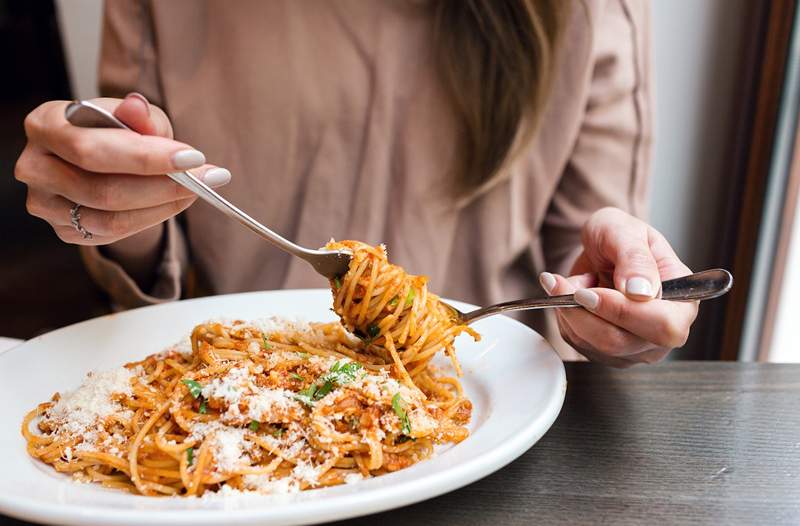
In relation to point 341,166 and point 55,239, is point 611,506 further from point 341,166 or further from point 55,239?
point 55,239

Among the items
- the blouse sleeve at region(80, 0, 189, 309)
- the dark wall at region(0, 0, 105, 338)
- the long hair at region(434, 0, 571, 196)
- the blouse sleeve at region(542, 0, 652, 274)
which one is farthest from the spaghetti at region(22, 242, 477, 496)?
the dark wall at region(0, 0, 105, 338)

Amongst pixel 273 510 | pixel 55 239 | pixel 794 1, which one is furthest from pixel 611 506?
pixel 55 239

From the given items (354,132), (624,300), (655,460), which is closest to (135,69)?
(354,132)

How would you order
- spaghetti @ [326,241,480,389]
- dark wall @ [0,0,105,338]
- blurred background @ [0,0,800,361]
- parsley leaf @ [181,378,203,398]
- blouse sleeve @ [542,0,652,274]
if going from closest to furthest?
parsley leaf @ [181,378,203,398]
spaghetti @ [326,241,480,389]
blouse sleeve @ [542,0,652,274]
blurred background @ [0,0,800,361]
dark wall @ [0,0,105,338]

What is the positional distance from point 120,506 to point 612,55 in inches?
69.3

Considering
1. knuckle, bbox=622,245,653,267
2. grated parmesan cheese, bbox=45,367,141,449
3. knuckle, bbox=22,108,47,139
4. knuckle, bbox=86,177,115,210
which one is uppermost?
knuckle, bbox=22,108,47,139

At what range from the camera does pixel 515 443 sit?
2.91ft

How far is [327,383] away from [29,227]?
17.9 feet

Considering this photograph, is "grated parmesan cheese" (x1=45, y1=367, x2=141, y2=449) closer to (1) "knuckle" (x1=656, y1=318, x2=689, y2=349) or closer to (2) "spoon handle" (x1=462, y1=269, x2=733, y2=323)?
(2) "spoon handle" (x1=462, y1=269, x2=733, y2=323)

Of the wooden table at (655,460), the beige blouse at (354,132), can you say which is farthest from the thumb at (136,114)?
the beige blouse at (354,132)

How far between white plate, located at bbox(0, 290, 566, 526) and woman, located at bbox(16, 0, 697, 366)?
43 cm

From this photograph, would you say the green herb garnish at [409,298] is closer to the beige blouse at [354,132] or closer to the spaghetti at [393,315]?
the spaghetti at [393,315]

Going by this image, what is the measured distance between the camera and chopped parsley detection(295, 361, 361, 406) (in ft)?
3.32

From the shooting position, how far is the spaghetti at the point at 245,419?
3.08 feet
